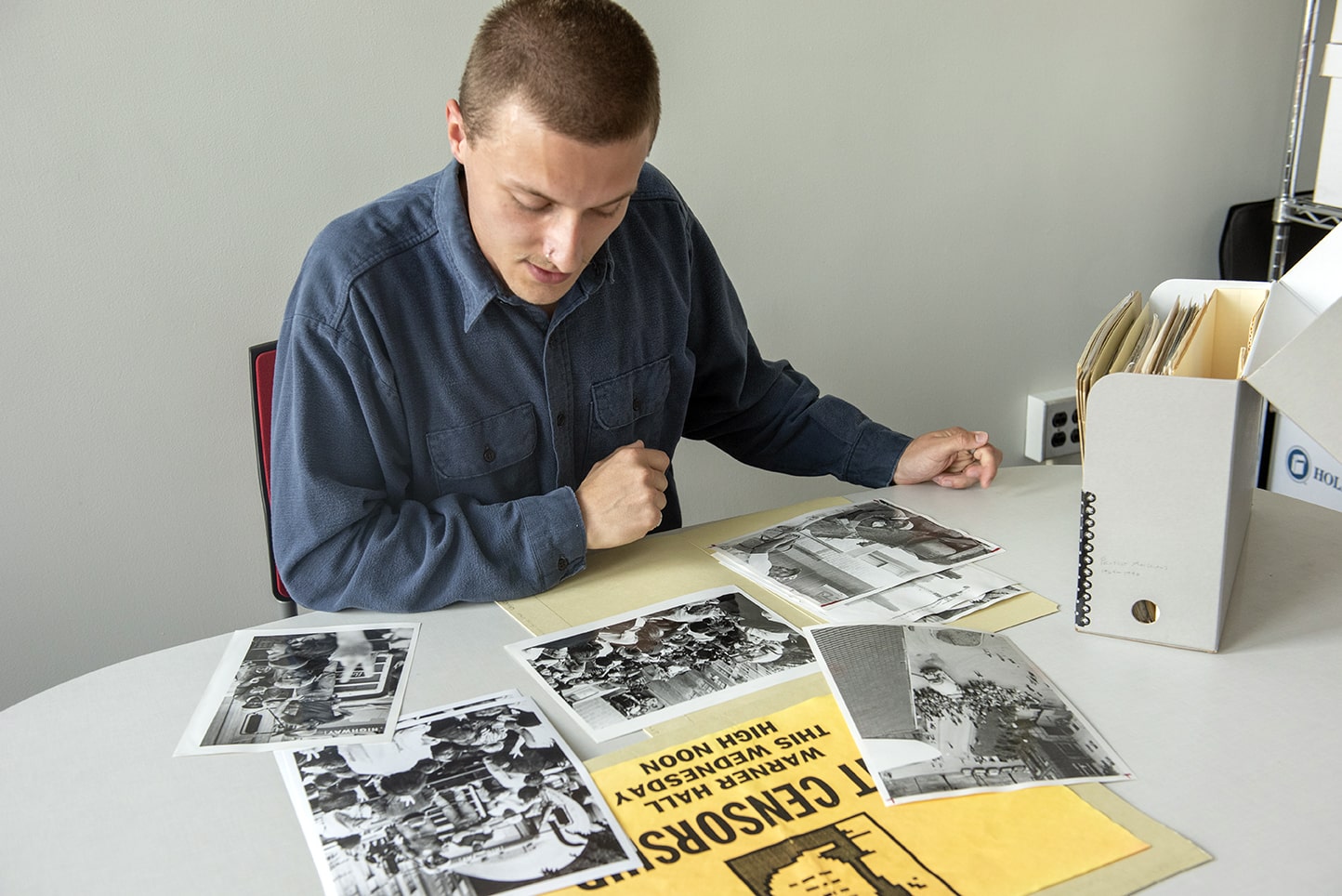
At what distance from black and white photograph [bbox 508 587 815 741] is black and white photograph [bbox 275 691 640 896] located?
52mm

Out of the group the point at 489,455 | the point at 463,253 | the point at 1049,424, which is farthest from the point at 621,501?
the point at 1049,424

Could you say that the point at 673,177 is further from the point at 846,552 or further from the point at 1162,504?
the point at 1162,504

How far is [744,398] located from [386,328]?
0.51m

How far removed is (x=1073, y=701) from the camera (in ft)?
2.86

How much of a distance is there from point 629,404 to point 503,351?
0.18m

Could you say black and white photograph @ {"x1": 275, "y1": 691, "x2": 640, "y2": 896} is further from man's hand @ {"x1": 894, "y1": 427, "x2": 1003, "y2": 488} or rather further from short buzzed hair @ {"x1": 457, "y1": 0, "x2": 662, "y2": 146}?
man's hand @ {"x1": 894, "y1": 427, "x2": 1003, "y2": 488}

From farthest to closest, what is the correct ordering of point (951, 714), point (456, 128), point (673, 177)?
point (673, 177) < point (456, 128) < point (951, 714)

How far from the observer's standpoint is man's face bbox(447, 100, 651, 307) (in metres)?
0.97

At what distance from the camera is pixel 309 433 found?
1038 mm

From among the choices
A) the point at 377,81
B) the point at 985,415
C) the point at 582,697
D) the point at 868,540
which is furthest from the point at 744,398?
the point at 985,415

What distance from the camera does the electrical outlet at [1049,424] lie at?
2.48 m

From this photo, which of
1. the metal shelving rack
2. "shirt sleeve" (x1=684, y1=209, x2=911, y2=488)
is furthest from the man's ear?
the metal shelving rack

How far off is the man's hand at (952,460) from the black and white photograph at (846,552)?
8 cm

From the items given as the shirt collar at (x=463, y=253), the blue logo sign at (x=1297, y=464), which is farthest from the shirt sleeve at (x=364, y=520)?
the blue logo sign at (x=1297, y=464)
